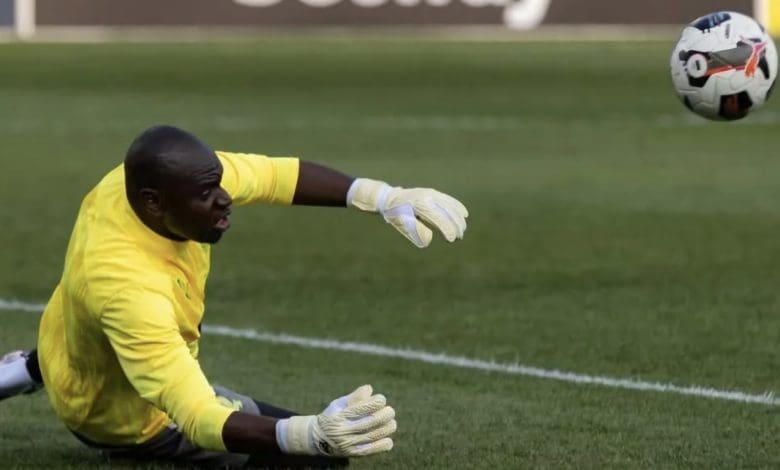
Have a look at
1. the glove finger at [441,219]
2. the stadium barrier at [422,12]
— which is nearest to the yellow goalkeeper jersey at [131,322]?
the glove finger at [441,219]

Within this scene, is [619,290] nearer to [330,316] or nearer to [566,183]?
[330,316]

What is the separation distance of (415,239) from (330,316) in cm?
388

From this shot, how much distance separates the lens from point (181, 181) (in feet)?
19.2

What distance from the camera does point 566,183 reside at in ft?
53.3

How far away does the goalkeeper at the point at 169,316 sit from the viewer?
558 centimetres

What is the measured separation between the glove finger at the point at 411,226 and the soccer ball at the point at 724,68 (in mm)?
2925

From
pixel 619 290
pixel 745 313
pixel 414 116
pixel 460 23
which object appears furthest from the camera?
pixel 460 23

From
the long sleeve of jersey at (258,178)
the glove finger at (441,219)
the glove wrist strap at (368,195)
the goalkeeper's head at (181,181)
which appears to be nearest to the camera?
the goalkeeper's head at (181,181)

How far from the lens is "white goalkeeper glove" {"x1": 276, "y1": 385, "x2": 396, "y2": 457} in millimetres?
5465

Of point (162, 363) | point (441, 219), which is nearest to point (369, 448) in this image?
point (162, 363)

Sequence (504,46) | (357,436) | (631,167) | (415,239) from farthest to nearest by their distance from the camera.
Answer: (504,46)
(631,167)
(415,239)
(357,436)

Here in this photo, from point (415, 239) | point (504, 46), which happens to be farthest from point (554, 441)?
point (504, 46)

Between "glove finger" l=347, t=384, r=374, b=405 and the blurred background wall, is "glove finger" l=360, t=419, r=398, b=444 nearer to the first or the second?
"glove finger" l=347, t=384, r=374, b=405

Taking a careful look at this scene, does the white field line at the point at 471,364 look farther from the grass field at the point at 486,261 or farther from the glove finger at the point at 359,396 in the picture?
the glove finger at the point at 359,396
